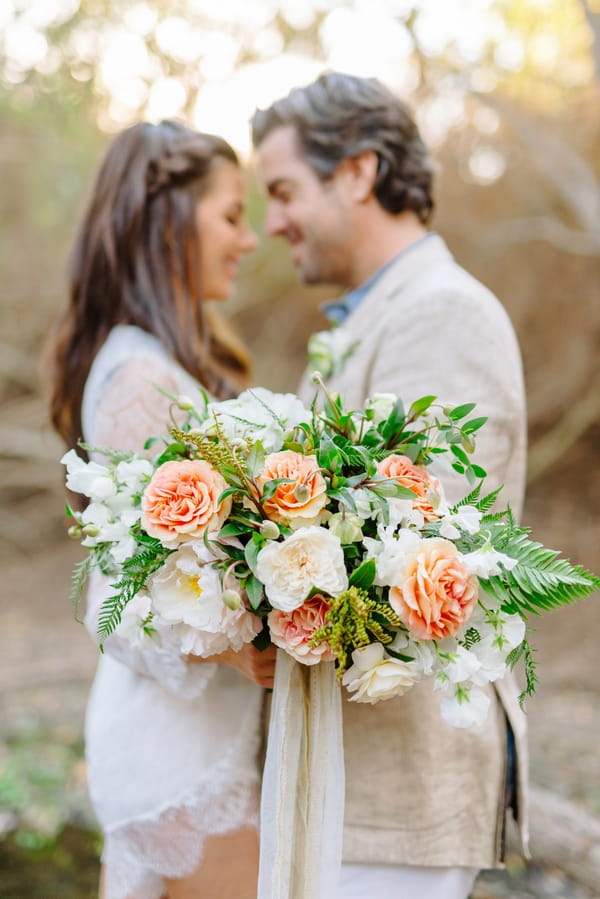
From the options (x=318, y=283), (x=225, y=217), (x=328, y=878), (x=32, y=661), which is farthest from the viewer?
(x=32, y=661)

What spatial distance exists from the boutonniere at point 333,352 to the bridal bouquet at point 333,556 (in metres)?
0.74

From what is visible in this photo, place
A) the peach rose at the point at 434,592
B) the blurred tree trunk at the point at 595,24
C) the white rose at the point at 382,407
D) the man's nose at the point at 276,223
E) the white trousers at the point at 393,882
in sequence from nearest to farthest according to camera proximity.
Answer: the peach rose at the point at 434,592 → the white rose at the point at 382,407 → the white trousers at the point at 393,882 → the man's nose at the point at 276,223 → the blurred tree trunk at the point at 595,24

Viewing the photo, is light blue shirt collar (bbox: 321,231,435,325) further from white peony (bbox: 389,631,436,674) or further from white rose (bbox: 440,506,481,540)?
white peony (bbox: 389,631,436,674)

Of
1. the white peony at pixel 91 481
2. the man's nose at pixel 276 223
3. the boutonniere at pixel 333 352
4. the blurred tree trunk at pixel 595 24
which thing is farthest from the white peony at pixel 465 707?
the blurred tree trunk at pixel 595 24

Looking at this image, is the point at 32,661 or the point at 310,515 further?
the point at 32,661

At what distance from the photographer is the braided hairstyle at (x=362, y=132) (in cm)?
231

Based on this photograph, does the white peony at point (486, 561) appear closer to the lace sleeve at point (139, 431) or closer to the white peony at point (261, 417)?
the white peony at point (261, 417)

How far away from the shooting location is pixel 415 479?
1374 millimetres

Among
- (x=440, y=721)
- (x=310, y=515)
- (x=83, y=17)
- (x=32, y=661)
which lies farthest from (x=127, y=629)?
(x=32, y=661)

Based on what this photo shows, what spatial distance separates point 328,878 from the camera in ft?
4.73

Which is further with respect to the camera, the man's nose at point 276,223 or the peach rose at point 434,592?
the man's nose at point 276,223

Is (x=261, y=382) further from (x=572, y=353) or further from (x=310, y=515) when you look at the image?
(x=310, y=515)

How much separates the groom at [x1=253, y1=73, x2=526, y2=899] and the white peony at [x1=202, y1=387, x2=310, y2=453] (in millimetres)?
469

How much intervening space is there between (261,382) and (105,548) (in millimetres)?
6852
